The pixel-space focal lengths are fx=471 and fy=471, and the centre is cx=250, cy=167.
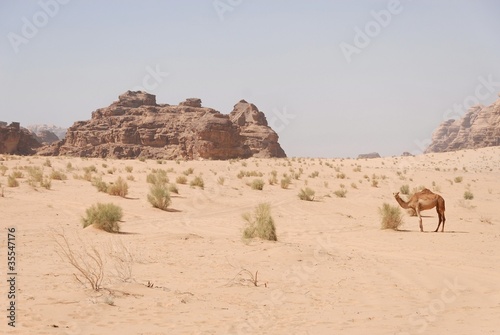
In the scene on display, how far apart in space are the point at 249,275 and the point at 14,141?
68410 millimetres

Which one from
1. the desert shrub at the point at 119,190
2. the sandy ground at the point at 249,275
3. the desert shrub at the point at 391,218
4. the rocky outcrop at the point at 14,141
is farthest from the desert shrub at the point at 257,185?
the rocky outcrop at the point at 14,141

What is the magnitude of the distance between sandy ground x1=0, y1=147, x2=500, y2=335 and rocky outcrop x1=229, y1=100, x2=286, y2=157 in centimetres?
6139

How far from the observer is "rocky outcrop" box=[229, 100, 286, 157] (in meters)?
79.7

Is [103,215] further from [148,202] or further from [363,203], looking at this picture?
[363,203]

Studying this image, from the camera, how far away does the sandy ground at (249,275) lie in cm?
542

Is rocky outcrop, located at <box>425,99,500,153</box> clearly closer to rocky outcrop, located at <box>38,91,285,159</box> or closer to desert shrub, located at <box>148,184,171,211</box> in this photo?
rocky outcrop, located at <box>38,91,285,159</box>

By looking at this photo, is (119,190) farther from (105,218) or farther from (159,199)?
(105,218)

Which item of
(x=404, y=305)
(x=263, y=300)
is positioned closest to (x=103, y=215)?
(x=263, y=300)

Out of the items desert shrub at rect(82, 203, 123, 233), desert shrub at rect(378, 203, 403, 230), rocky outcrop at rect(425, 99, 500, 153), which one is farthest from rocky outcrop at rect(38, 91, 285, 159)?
desert shrub at rect(82, 203, 123, 233)

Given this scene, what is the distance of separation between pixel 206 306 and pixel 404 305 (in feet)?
8.84

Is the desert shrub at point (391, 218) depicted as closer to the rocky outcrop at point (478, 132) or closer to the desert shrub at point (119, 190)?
the desert shrub at point (119, 190)

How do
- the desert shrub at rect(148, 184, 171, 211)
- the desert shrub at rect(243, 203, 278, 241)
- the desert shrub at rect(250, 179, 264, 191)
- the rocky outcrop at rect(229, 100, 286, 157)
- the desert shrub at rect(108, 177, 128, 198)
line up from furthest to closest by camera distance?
the rocky outcrop at rect(229, 100, 286, 157) → the desert shrub at rect(250, 179, 264, 191) → the desert shrub at rect(108, 177, 128, 198) → the desert shrub at rect(148, 184, 171, 211) → the desert shrub at rect(243, 203, 278, 241)

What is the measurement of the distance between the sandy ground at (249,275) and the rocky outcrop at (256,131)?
61.4m

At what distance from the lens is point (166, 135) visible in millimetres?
78438
